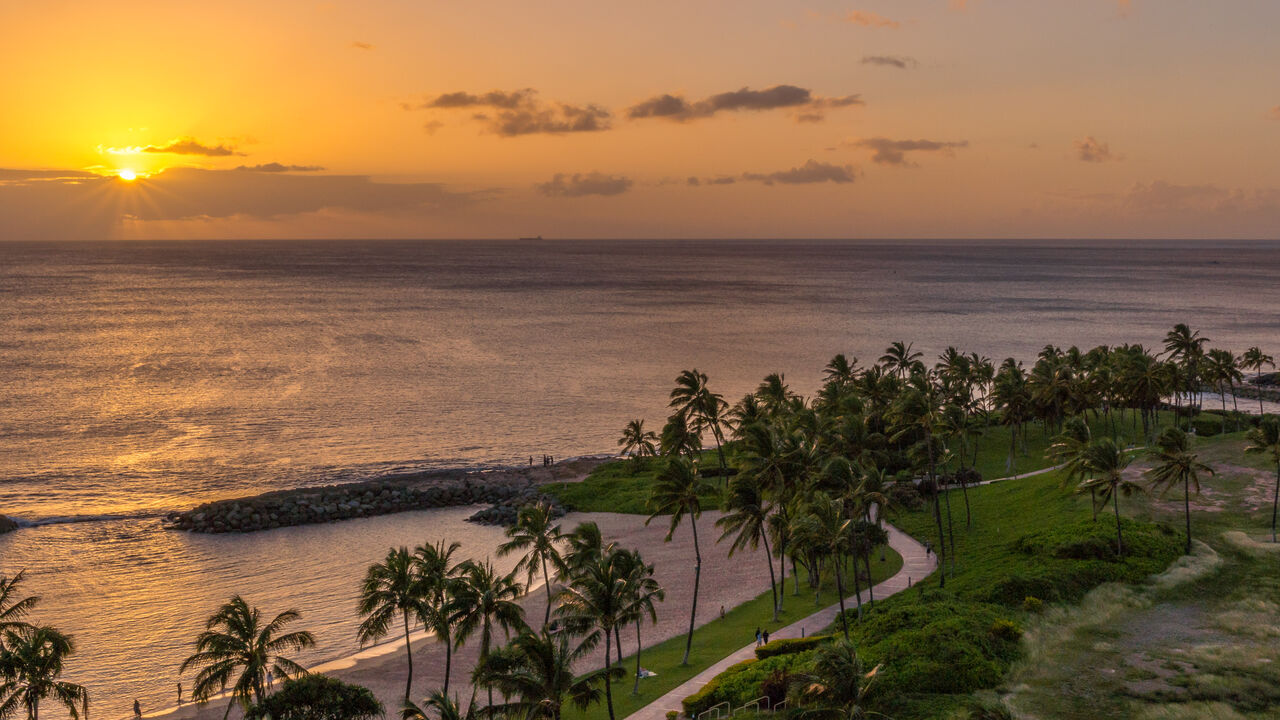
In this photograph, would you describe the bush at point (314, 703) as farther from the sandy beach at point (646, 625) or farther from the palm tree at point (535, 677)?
the sandy beach at point (646, 625)

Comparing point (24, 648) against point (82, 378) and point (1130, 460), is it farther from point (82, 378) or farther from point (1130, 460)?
point (82, 378)

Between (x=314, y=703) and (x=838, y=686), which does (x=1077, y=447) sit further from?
(x=314, y=703)

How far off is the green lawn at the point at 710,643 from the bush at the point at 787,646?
4.04 meters

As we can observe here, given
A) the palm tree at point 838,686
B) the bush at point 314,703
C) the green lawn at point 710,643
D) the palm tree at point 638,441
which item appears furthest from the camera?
the palm tree at point 638,441

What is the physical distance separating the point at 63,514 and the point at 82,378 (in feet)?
263

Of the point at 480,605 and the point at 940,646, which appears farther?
the point at 940,646

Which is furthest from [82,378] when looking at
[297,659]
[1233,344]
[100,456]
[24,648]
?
[1233,344]

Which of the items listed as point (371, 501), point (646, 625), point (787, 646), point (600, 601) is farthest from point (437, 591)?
point (371, 501)

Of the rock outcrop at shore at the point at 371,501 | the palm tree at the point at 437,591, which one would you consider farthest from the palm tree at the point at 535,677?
the rock outcrop at shore at the point at 371,501

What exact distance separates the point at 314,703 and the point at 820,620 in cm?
3378

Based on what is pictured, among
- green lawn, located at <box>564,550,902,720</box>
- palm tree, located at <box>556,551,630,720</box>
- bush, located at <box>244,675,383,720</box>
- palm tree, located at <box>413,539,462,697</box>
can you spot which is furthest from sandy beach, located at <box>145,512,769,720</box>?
palm tree, located at <box>556,551,630,720</box>

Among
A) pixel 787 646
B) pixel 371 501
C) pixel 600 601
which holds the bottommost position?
pixel 787 646

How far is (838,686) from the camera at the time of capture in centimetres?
3416

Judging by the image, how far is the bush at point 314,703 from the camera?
40.6 metres
